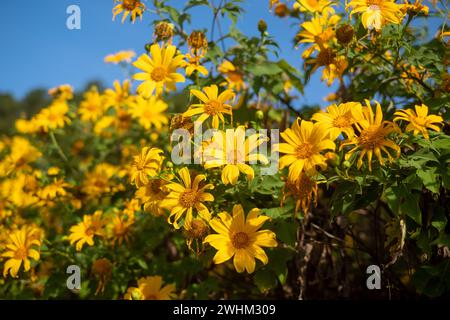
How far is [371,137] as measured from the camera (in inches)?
59.3

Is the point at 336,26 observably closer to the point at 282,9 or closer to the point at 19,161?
the point at 282,9

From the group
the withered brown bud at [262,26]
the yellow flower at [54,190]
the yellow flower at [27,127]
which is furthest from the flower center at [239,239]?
the yellow flower at [27,127]

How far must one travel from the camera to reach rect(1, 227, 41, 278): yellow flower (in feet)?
6.79

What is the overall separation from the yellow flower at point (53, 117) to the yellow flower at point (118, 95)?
33 cm

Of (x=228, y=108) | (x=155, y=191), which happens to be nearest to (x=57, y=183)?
(x=155, y=191)

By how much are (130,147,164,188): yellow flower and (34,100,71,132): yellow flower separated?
183 cm

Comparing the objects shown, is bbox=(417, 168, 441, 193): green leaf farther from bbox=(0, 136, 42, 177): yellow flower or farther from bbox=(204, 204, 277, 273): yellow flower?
bbox=(0, 136, 42, 177): yellow flower

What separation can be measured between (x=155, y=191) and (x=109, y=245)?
884mm

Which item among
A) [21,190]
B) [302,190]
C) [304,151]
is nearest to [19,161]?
[21,190]

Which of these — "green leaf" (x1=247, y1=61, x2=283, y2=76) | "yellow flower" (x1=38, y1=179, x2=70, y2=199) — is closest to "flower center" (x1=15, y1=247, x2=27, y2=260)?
"yellow flower" (x1=38, y1=179, x2=70, y2=199)

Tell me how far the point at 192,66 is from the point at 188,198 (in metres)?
0.63

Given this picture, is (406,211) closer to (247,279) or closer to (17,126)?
(247,279)

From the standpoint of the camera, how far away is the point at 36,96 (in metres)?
31.3

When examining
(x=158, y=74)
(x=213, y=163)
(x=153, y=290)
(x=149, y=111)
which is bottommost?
(x=153, y=290)
